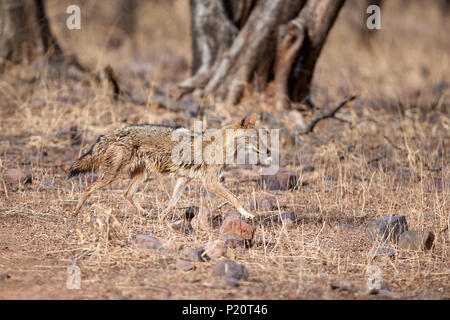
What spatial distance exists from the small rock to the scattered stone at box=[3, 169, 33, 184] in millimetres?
3075

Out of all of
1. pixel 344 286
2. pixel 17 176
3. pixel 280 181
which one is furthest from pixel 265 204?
pixel 17 176

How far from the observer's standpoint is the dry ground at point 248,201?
185 inches

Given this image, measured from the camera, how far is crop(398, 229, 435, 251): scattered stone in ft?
18.1

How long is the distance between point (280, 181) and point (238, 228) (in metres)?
2.21

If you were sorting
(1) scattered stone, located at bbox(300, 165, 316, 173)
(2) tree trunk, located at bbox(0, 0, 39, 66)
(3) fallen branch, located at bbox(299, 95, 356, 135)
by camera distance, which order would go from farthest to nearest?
(2) tree trunk, located at bbox(0, 0, 39, 66) → (3) fallen branch, located at bbox(299, 95, 356, 135) → (1) scattered stone, located at bbox(300, 165, 316, 173)

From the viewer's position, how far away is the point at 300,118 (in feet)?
31.9

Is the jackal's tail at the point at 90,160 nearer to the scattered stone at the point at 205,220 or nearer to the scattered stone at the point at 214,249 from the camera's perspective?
the scattered stone at the point at 205,220

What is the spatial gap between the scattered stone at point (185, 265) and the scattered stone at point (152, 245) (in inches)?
11.5

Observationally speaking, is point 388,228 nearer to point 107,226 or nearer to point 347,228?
point 347,228

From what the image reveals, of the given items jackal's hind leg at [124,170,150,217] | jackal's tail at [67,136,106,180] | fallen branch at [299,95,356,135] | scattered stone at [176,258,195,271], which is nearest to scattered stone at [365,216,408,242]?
scattered stone at [176,258,195,271]

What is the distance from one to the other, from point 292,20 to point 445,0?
21838 millimetres

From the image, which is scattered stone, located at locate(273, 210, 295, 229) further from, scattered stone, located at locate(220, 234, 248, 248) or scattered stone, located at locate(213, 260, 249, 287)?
scattered stone, located at locate(213, 260, 249, 287)
